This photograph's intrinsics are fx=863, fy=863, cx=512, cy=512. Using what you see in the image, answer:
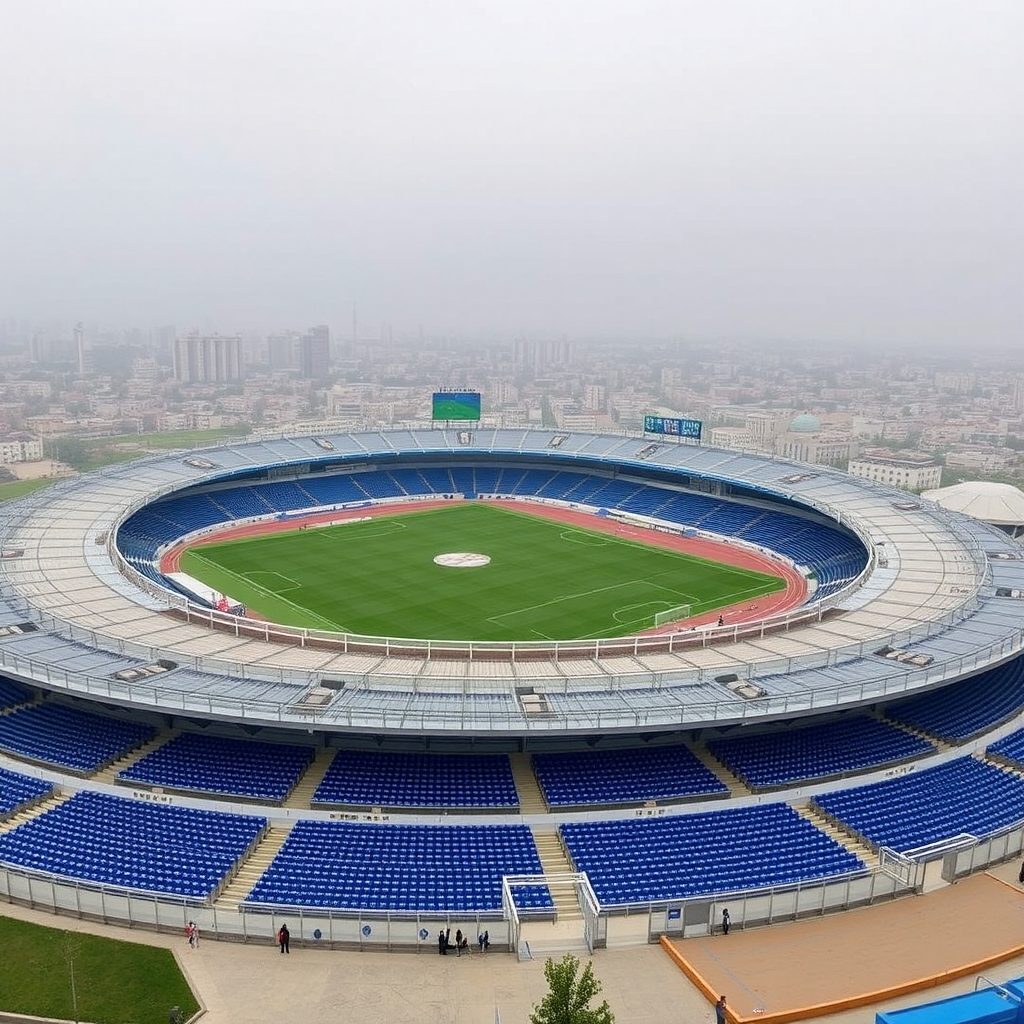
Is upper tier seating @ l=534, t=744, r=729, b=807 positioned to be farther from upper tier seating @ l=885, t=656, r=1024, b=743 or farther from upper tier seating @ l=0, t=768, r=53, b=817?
upper tier seating @ l=0, t=768, r=53, b=817

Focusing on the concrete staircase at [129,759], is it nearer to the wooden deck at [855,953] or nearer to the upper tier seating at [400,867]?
the upper tier seating at [400,867]

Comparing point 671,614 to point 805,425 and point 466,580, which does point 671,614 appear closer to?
point 466,580

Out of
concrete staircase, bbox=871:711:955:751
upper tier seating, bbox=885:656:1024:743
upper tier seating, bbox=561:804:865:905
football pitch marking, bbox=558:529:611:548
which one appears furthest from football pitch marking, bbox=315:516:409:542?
upper tier seating, bbox=561:804:865:905


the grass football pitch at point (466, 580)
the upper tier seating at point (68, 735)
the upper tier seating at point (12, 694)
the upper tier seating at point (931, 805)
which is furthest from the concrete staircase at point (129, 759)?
the upper tier seating at point (931, 805)

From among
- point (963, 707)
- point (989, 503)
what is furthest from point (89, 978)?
point (989, 503)

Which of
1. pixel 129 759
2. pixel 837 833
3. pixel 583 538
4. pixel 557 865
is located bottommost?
pixel 557 865
